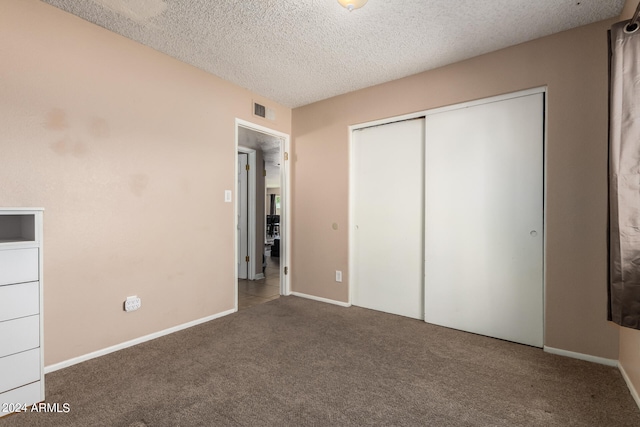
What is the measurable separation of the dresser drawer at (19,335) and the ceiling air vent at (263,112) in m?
2.71

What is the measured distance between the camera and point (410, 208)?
3.21 meters

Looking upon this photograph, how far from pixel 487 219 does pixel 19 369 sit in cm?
341

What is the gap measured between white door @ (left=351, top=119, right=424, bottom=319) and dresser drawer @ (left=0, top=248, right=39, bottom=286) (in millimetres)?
2770

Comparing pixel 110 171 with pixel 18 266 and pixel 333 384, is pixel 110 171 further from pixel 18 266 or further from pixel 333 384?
pixel 333 384

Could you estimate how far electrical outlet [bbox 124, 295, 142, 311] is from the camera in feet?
8.05

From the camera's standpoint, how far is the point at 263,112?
367cm

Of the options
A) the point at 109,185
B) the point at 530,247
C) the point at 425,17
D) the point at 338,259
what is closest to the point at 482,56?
the point at 425,17

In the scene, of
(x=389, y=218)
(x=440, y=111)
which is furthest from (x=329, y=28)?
(x=389, y=218)

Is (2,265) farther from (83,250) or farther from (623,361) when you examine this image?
(623,361)

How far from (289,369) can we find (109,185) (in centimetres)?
195

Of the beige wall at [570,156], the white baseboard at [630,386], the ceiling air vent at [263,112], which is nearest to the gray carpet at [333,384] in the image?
the white baseboard at [630,386]

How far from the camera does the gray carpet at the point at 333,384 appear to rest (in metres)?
1.63

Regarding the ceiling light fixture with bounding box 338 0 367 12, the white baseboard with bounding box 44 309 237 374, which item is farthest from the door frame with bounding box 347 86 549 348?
the white baseboard with bounding box 44 309 237 374

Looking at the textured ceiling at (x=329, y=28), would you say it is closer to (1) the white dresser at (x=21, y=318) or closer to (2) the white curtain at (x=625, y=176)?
(2) the white curtain at (x=625, y=176)
